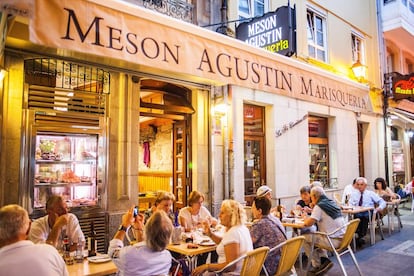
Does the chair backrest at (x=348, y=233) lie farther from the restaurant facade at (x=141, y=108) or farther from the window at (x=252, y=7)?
the window at (x=252, y=7)

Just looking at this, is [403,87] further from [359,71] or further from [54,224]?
[54,224]

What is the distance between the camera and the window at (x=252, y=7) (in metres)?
8.35

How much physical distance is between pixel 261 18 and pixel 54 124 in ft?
14.9

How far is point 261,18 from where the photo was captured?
709 centimetres

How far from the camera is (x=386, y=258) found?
6.32 metres

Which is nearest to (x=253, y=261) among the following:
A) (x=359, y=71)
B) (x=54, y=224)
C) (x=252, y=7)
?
(x=54, y=224)

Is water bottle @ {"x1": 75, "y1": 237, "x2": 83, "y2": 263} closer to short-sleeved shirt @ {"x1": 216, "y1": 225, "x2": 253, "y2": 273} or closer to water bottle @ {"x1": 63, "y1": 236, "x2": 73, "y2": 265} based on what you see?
water bottle @ {"x1": 63, "y1": 236, "x2": 73, "y2": 265}

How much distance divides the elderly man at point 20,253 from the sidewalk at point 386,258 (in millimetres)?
4545

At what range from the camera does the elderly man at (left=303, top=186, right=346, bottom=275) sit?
5.28 metres

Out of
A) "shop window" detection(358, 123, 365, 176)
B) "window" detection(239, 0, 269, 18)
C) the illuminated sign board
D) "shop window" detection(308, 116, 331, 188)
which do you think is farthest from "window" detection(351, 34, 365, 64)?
"window" detection(239, 0, 269, 18)

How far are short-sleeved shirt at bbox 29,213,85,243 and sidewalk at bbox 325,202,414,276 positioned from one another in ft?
12.9

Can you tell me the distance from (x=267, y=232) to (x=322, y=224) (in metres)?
1.85

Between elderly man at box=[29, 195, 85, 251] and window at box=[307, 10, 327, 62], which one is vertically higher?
window at box=[307, 10, 327, 62]

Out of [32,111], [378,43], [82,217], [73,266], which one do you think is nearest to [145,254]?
[73,266]
